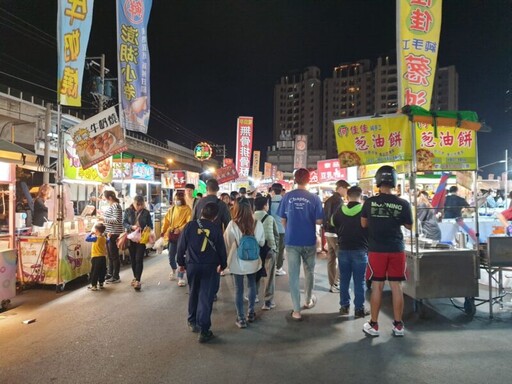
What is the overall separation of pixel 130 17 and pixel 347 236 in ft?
26.8

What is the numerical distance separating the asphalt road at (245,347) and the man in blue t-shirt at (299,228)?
1.98ft

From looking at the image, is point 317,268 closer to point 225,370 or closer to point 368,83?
point 225,370

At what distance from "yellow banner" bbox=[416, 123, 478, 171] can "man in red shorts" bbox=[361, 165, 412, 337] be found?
1317 millimetres

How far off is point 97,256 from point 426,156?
21.1 feet

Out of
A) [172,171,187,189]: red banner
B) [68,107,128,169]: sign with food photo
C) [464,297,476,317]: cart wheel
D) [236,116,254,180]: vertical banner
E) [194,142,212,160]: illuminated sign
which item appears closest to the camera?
[464,297,476,317]: cart wheel

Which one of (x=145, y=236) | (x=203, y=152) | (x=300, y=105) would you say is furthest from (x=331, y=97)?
(x=145, y=236)

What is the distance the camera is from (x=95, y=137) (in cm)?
834

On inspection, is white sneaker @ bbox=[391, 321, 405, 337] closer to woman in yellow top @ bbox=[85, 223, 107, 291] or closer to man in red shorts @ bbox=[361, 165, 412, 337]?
man in red shorts @ bbox=[361, 165, 412, 337]

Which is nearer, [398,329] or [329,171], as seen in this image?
[398,329]

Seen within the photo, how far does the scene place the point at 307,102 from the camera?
450ft

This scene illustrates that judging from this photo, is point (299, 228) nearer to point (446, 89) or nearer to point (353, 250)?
point (353, 250)

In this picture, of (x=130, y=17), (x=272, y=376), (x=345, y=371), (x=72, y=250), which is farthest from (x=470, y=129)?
(x=130, y=17)

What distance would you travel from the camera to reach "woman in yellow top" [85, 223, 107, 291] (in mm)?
7617

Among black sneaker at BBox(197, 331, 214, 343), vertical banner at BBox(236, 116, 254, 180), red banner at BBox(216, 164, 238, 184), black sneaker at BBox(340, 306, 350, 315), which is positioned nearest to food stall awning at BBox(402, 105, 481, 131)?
black sneaker at BBox(340, 306, 350, 315)
